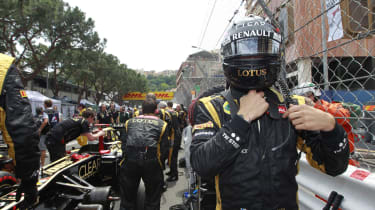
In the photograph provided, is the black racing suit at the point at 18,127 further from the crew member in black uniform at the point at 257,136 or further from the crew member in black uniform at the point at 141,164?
the crew member in black uniform at the point at 141,164

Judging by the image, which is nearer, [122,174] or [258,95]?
[258,95]

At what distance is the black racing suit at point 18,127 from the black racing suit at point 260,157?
1191mm

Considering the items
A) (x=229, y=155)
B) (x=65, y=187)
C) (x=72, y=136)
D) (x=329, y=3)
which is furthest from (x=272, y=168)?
(x=72, y=136)

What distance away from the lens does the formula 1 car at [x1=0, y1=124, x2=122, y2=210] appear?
7.78 feet

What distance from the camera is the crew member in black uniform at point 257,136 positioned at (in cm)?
107

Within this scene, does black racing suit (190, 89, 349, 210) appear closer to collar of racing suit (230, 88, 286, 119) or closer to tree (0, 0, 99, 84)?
collar of racing suit (230, 88, 286, 119)

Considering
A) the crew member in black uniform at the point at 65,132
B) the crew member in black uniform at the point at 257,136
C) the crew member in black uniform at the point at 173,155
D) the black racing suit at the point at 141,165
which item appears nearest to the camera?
the crew member in black uniform at the point at 257,136

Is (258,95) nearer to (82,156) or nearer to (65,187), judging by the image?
(65,187)

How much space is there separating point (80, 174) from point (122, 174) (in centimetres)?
60

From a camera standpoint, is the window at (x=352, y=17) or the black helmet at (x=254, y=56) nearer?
the black helmet at (x=254, y=56)

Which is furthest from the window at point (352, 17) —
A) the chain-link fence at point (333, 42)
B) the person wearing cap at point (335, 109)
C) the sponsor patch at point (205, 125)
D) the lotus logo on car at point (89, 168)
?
the lotus logo on car at point (89, 168)

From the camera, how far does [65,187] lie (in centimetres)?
279

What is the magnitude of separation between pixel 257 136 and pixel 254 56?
1.33ft

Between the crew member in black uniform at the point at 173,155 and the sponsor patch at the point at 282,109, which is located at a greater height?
the sponsor patch at the point at 282,109
